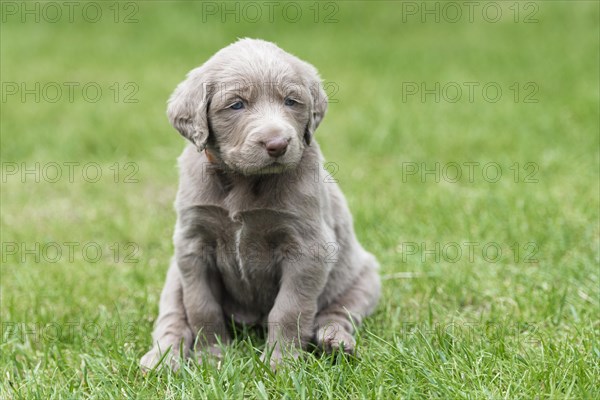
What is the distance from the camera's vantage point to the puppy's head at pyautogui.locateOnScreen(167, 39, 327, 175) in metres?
3.62

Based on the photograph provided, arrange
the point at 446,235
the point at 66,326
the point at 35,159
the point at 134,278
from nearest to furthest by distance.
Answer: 1. the point at 66,326
2. the point at 134,278
3. the point at 446,235
4. the point at 35,159

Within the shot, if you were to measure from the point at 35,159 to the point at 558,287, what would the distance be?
569cm

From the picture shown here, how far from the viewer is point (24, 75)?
1148 cm

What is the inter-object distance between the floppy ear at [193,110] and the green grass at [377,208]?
995 mm

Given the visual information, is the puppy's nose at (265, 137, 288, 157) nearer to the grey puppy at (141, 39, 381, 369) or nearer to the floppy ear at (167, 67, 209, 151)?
the grey puppy at (141, 39, 381, 369)

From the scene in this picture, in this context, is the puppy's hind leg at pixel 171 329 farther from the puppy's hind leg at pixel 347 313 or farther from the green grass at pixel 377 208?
the puppy's hind leg at pixel 347 313

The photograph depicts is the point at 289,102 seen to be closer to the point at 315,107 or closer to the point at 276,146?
the point at 315,107

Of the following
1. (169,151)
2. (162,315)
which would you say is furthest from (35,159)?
(162,315)

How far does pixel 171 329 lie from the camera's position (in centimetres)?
424

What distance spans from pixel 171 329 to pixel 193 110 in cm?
117

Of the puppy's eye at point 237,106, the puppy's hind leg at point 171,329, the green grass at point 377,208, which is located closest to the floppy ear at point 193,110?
the puppy's eye at point 237,106

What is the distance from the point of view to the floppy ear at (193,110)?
3764 millimetres

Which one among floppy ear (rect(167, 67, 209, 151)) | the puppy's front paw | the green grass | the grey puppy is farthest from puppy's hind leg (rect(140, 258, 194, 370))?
floppy ear (rect(167, 67, 209, 151))

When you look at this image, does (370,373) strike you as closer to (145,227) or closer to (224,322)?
(224,322)
